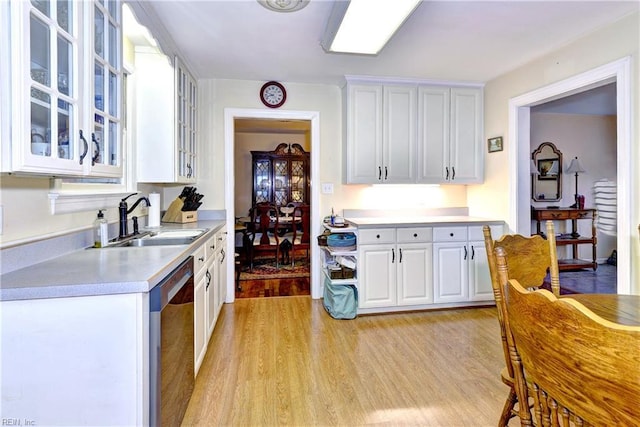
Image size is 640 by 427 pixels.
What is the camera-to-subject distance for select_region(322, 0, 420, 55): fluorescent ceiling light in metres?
1.88

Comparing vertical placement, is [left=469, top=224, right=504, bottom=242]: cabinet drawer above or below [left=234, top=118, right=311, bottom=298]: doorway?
below

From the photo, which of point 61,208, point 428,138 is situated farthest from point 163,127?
point 428,138

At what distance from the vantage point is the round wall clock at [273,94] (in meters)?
3.50

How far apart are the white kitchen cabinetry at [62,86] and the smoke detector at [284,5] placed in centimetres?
83

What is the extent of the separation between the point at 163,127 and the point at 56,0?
1405 millimetres

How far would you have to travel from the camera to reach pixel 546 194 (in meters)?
5.05

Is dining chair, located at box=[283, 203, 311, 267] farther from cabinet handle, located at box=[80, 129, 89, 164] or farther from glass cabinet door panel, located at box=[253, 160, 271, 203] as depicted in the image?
cabinet handle, located at box=[80, 129, 89, 164]


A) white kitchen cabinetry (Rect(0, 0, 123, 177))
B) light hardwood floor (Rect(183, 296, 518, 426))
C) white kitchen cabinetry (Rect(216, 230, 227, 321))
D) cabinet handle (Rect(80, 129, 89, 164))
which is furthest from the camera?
white kitchen cabinetry (Rect(216, 230, 227, 321))

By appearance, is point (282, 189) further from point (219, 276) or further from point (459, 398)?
point (459, 398)

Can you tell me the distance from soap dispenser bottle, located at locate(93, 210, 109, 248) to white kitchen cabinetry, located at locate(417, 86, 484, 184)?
289 centimetres

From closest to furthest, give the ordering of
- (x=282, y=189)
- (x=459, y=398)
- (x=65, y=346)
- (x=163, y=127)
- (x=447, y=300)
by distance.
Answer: (x=65, y=346)
(x=459, y=398)
(x=163, y=127)
(x=447, y=300)
(x=282, y=189)

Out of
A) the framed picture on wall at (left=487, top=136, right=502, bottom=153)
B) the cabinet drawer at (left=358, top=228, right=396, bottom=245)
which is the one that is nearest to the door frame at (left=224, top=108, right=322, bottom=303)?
the cabinet drawer at (left=358, top=228, right=396, bottom=245)

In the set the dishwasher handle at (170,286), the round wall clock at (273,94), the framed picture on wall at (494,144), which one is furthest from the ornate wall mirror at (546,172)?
the dishwasher handle at (170,286)

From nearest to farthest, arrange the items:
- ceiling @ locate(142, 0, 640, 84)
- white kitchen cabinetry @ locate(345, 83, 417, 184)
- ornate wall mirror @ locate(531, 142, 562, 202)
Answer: ceiling @ locate(142, 0, 640, 84), white kitchen cabinetry @ locate(345, 83, 417, 184), ornate wall mirror @ locate(531, 142, 562, 202)
